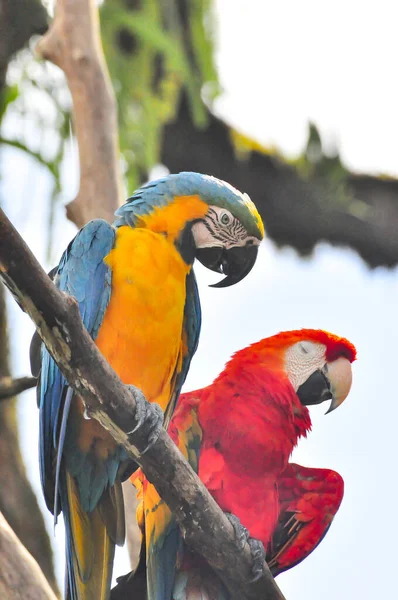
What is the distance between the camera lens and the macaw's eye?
6.04 ft

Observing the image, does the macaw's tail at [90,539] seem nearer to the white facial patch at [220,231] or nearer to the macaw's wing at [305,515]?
the macaw's wing at [305,515]

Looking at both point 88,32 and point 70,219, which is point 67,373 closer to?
point 70,219

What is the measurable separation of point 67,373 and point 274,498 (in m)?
0.76

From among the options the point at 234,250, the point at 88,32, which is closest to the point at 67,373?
the point at 234,250

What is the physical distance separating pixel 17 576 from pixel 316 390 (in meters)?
0.86

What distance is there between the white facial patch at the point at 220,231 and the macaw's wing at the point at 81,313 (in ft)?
0.61

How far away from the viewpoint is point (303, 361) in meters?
2.20

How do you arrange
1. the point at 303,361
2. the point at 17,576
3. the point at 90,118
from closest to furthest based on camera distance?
the point at 17,576, the point at 303,361, the point at 90,118

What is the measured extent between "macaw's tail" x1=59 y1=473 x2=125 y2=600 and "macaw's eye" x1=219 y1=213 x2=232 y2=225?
593 mm

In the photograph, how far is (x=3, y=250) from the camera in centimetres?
129

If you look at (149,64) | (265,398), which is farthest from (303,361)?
(149,64)

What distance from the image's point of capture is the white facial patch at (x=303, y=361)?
86.0 inches

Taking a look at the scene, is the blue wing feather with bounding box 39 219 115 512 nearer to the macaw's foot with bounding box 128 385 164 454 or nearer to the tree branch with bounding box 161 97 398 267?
the macaw's foot with bounding box 128 385 164 454

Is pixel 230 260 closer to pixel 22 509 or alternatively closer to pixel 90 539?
pixel 90 539
